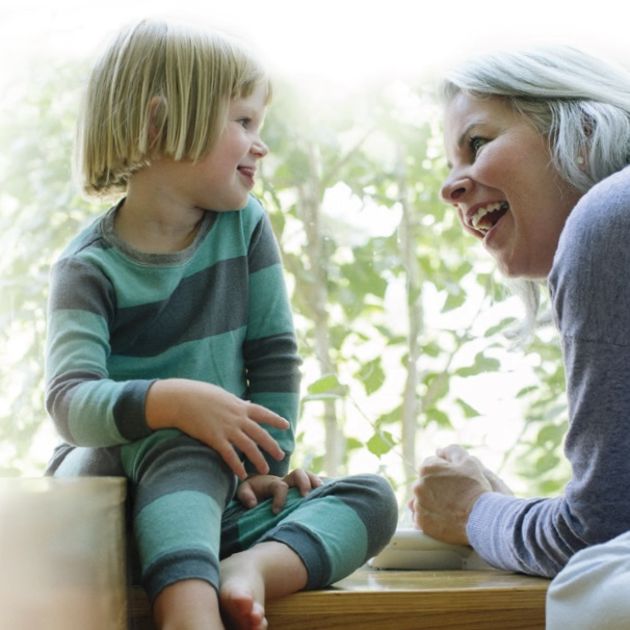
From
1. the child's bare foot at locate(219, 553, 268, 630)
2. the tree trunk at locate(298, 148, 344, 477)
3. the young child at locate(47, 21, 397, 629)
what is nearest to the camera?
the child's bare foot at locate(219, 553, 268, 630)

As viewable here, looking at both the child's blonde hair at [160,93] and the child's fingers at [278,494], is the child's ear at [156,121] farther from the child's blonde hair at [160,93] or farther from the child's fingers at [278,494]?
the child's fingers at [278,494]

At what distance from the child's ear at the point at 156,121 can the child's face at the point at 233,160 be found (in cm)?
5

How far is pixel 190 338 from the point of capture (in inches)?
47.3

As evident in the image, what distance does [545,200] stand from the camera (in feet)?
4.07

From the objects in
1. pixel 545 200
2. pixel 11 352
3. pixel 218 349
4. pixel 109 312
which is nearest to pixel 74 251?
pixel 109 312

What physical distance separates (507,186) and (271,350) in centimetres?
32

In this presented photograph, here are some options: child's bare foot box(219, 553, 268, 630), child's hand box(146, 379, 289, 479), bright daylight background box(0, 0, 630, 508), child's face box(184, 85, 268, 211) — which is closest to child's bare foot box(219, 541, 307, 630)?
child's bare foot box(219, 553, 268, 630)

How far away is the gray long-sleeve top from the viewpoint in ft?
3.22

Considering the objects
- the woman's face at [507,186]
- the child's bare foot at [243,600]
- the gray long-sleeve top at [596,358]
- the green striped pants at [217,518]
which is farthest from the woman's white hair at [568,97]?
the child's bare foot at [243,600]

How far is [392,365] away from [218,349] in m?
0.79

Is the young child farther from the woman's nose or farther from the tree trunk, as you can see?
the tree trunk

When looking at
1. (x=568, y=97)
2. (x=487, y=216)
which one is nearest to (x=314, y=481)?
(x=487, y=216)

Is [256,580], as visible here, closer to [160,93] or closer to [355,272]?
[160,93]

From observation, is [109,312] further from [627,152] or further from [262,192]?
[262,192]
